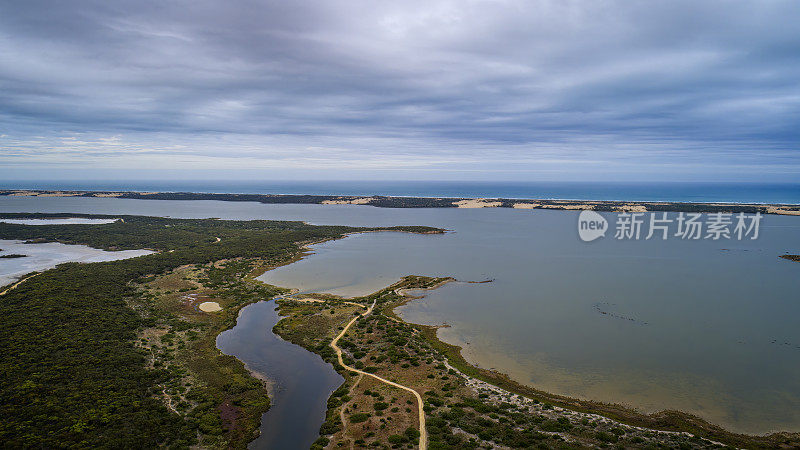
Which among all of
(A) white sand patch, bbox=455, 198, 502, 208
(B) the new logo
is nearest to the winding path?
(B) the new logo

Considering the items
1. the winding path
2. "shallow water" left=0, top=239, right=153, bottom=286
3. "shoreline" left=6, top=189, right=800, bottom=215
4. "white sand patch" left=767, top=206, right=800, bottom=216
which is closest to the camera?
the winding path

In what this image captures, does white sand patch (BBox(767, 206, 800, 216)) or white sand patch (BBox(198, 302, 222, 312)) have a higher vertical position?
white sand patch (BBox(767, 206, 800, 216))

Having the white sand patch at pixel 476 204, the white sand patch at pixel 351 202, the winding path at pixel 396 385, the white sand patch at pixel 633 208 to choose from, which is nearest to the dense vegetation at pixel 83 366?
the winding path at pixel 396 385

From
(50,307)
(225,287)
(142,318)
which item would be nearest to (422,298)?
(225,287)

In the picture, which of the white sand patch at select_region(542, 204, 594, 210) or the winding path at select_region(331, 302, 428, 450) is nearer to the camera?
the winding path at select_region(331, 302, 428, 450)

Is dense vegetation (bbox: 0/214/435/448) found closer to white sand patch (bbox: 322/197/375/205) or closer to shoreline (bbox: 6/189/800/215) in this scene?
white sand patch (bbox: 322/197/375/205)

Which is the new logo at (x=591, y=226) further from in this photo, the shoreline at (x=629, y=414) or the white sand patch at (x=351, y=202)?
the white sand patch at (x=351, y=202)

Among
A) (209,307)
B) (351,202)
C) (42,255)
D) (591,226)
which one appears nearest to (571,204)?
(591,226)
